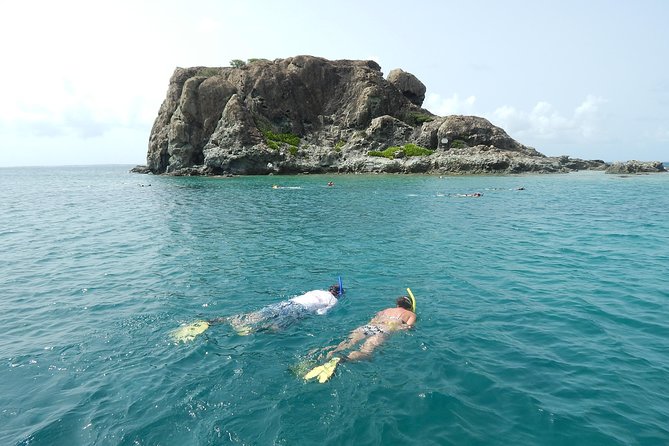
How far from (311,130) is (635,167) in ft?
245

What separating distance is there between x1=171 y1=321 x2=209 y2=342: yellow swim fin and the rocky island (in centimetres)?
7169

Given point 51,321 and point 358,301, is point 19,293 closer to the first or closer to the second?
point 51,321

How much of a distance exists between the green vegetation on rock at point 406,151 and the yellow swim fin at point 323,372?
77421mm

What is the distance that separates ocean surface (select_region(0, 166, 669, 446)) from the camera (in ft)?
25.2

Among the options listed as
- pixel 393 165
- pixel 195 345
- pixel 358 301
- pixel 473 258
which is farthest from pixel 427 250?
pixel 393 165

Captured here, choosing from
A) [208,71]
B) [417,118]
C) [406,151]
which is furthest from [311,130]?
[208,71]

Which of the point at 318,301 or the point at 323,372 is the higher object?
the point at 318,301

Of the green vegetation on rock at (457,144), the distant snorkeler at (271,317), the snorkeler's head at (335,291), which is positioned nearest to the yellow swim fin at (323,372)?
the distant snorkeler at (271,317)

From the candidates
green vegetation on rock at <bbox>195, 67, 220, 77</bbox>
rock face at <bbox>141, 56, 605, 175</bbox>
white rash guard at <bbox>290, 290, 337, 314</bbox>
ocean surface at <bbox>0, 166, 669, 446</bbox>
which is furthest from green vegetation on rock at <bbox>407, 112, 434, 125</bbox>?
white rash guard at <bbox>290, 290, 337, 314</bbox>

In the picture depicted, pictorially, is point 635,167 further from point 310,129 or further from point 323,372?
point 323,372

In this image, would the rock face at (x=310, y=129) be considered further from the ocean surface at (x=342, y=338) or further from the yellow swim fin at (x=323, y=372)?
the yellow swim fin at (x=323, y=372)

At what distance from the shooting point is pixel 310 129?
103 m

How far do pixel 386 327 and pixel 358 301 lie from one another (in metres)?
2.64

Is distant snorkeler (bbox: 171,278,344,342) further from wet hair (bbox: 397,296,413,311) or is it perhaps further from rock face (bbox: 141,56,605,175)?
rock face (bbox: 141,56,605,175)
